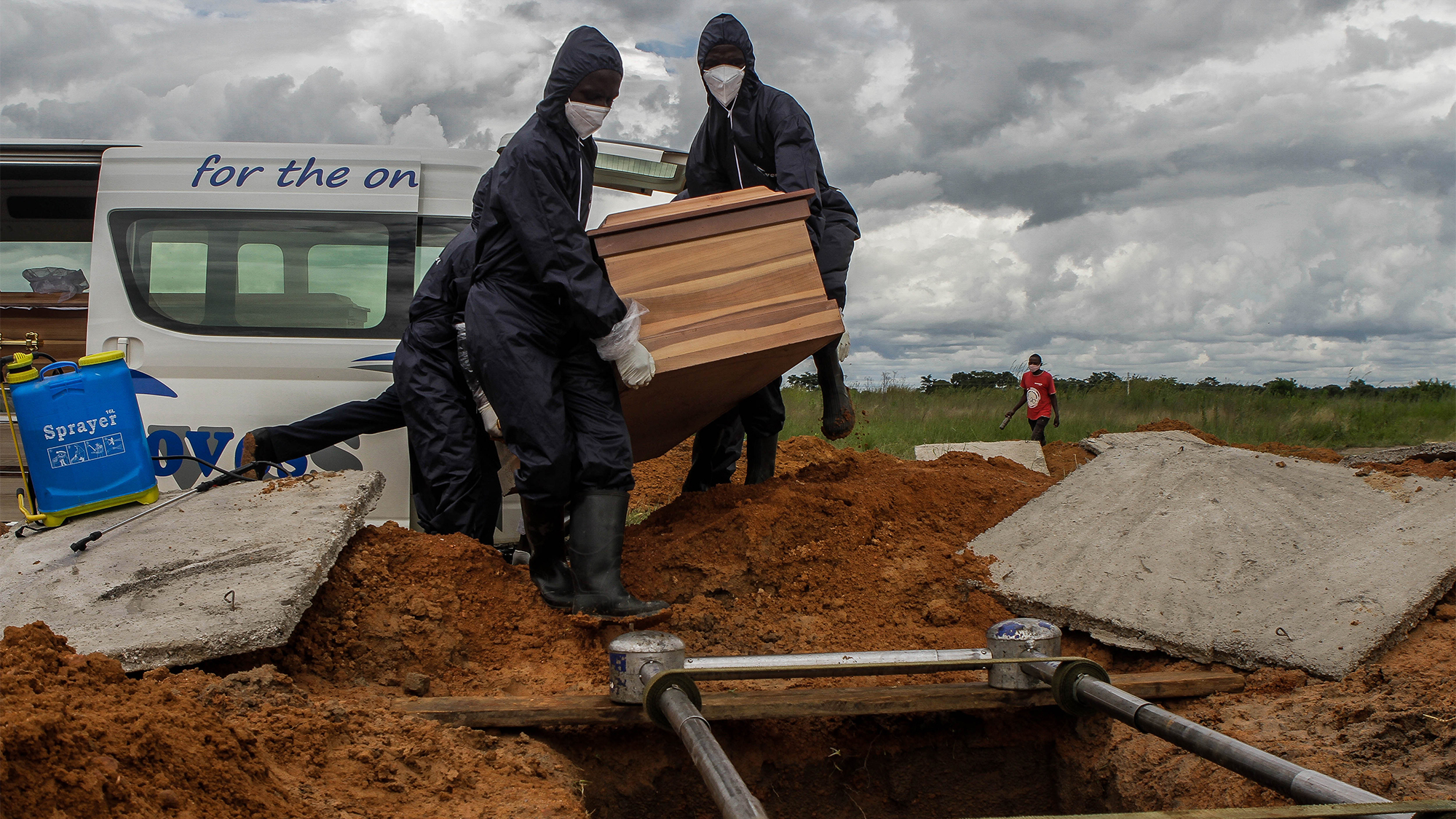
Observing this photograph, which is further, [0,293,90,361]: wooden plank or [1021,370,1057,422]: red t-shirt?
[1021,370,1057,422]: red t-shirt

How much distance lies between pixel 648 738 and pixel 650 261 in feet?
5.49

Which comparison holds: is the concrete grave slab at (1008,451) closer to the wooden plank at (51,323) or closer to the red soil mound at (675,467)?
the red soil mound at (675,467)

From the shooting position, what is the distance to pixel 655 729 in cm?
310

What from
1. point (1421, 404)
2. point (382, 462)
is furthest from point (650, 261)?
point (1421, 404)

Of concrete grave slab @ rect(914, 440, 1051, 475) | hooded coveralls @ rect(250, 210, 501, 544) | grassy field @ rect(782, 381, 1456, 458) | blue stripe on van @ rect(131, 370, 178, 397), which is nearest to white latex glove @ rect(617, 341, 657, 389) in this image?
hooded coveralls @ rect(250, 210, 501, 544)

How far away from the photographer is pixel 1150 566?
12.4ft

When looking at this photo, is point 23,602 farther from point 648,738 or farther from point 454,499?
point 648,738

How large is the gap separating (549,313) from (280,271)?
6.64 ft

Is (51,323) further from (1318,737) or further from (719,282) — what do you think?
(1318,737)

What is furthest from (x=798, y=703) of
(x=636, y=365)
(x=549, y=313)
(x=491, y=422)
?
(x=491, y=422)

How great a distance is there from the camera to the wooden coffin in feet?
11.9

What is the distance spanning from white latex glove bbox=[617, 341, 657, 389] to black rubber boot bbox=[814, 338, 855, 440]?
A: 1.19 meters

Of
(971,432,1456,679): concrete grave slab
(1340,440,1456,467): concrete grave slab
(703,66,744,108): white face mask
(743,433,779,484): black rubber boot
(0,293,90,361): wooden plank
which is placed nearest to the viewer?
(971,432,1456,679): concrete grave slab

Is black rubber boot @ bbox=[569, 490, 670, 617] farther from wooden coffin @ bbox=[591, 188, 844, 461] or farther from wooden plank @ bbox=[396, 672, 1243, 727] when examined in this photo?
wooden plank @ bbox=[396, 672, 1243, 727]
